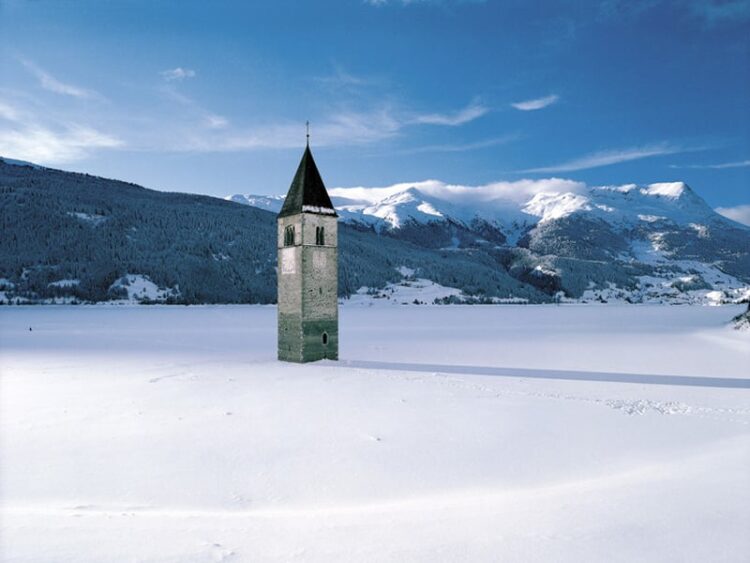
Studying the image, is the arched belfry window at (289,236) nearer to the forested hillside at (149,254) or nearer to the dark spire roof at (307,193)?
the dark spire roof at (307,193)

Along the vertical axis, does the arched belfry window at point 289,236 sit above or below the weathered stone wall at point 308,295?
above

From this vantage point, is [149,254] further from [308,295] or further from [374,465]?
[374,465]

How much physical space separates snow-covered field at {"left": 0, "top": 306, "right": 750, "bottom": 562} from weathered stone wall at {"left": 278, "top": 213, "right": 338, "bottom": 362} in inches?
180

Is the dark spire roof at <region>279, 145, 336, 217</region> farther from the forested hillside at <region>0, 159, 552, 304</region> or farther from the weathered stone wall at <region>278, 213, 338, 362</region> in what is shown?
the forested hillside at <region>0, 159, 552, 304</region>

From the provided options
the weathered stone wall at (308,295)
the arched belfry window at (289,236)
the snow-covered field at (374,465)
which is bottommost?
the snow-covered field at (374,465)

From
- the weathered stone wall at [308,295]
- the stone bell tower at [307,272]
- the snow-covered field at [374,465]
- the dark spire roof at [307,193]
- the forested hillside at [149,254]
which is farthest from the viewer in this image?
the forested hillside at [149,254]

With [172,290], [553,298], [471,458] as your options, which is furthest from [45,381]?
[553,298]

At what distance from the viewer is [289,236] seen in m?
32.0

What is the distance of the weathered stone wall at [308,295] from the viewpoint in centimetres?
2975

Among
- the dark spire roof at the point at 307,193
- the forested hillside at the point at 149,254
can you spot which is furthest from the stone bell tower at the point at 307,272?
the forested hillside at the point at 149,254

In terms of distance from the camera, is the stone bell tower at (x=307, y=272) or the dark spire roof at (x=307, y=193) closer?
the stone bell tower at (x=307, y=272)

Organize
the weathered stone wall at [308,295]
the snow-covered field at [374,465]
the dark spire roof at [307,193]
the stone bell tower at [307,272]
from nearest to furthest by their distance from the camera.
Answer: the snow-covered field at [374,465] < the weathered stone wall at [308,295] < the stone bell tower at [307,272] < the dark spire roof at [307,193]

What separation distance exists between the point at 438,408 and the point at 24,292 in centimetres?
11949

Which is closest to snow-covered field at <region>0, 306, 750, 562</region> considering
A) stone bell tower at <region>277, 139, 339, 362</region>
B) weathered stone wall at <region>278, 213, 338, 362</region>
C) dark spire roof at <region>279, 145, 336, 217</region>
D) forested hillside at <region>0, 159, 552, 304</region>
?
weathered stone wall at <region>278, 213, 338, 362</region>
